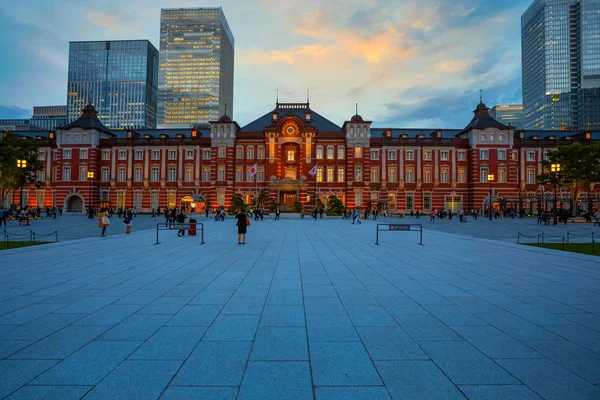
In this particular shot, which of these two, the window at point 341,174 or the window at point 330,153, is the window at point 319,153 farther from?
the window at point 341,174

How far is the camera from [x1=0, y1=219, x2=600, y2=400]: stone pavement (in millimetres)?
3221

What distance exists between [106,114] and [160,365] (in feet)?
581

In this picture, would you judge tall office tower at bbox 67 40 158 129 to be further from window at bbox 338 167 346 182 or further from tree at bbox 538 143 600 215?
tree at bbox 538 143 600 215

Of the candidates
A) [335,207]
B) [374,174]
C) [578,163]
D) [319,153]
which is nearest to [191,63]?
[319,153]

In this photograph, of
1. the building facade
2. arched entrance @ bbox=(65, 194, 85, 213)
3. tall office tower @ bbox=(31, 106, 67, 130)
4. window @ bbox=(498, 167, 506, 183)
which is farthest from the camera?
tall office tower @ bbox=(31, 106, 67, 130)

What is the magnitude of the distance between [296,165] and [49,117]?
16442 centimetres

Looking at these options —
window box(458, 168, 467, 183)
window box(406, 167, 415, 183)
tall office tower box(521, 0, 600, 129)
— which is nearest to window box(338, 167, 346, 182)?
window box(406, 167, 415, 183)

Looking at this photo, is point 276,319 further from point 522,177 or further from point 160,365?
point 522,177

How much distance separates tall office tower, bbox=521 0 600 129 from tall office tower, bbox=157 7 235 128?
460ft

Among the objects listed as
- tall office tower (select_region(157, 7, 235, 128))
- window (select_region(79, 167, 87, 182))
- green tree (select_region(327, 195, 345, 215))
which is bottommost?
green tree (select_region(327, 195, 345, 215))

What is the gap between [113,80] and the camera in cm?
14962

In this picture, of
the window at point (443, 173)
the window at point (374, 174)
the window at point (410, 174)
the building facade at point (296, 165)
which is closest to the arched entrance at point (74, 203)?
the building facade at point (296, 165)

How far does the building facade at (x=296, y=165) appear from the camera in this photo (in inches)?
2092

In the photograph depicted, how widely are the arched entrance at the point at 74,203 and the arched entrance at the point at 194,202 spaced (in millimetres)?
17499
